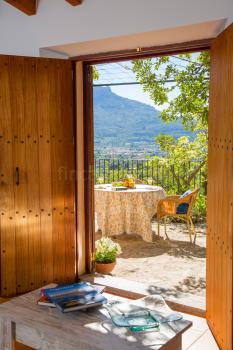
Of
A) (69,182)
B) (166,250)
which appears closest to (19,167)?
(69,182)

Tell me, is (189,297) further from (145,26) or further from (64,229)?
(145,26)

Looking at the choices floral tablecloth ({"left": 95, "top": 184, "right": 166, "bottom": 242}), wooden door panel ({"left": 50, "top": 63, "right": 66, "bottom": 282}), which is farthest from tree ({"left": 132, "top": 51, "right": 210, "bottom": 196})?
wooden door panel ({"left": 50, "top": 63, "right": 66, "bottom": 282})

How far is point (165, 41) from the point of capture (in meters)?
3.50

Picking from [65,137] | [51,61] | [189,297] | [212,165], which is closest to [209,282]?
[189,297]

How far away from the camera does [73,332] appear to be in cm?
229

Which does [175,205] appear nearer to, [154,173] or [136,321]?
[154,173]

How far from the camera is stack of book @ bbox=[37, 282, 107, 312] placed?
2531mm

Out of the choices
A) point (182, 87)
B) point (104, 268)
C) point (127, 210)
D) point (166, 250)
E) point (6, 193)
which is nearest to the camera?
point (6, 193)

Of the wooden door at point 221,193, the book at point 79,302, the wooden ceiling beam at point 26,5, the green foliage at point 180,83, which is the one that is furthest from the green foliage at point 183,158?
the book at point 79,302

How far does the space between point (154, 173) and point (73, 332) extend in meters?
6.00

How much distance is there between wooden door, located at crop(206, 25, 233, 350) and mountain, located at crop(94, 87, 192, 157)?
5941mm

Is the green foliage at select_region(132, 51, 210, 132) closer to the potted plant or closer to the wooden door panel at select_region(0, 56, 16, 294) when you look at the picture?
the potted plant

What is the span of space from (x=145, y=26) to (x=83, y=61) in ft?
3.56

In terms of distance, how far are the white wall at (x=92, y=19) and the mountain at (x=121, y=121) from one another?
5.22 m
